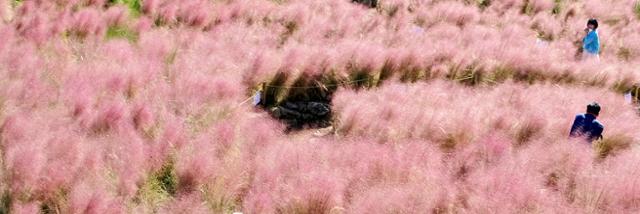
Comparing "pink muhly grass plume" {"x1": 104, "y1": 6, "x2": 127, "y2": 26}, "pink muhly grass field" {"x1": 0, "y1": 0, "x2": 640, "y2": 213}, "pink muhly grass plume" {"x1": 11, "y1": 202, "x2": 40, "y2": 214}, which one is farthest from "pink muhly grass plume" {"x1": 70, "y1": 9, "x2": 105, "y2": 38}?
"pink muhly grass plume" {"x1": 11, "y1": 202, "x2": 40, "y2": 214}

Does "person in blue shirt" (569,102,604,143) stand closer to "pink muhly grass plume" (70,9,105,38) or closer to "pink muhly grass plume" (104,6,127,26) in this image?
"pink muhly grass plume" (70,9,105,38)

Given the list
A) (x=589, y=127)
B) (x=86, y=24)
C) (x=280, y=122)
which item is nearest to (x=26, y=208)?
(x=280, y=122)

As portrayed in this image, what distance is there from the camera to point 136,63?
5605 mm

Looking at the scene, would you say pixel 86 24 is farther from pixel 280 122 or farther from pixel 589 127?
pixel 589 127

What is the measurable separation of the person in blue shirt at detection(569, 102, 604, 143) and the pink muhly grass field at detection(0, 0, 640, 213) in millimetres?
141

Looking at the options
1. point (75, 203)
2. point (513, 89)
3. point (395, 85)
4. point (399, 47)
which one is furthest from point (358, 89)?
point (75, 203)

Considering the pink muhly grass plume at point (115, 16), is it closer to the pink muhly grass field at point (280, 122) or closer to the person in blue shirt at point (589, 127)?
the pink muhly grass field at point (280, 122)

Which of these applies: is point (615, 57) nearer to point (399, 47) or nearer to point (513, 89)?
point (513, 89)

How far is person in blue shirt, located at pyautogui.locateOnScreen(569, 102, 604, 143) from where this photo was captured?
4.59 metres

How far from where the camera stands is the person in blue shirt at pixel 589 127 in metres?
4.59

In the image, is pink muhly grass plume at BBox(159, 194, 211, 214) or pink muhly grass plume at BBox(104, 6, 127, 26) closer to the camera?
pink muhly grass plume at BBox(159, 194, 211, 214)

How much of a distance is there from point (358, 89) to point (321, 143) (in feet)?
6.70

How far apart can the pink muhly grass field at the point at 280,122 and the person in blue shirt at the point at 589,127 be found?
0.14 meters

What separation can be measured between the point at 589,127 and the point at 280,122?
115 inches
